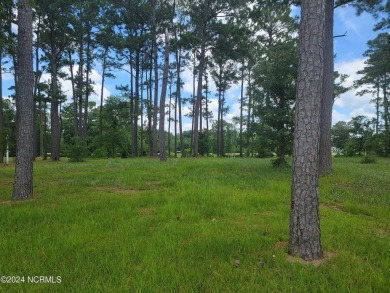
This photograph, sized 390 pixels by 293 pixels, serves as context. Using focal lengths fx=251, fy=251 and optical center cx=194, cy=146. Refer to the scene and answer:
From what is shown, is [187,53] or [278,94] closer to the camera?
[278,94]

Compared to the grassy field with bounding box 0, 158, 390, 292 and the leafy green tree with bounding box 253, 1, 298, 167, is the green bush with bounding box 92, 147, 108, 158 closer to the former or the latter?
the leafy green tree with bounding box 253, 1, 298, 167

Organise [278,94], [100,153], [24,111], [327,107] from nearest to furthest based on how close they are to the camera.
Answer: [24,111] → [327,107] → [278,94] → [100,153]

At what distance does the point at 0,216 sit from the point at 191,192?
12.6ft

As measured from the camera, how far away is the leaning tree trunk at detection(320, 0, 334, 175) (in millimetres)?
9711

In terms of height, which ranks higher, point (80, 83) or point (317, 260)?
point (80, 83)

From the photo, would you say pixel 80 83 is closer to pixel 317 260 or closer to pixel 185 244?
pixel 185 244

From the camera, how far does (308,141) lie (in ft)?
10.3

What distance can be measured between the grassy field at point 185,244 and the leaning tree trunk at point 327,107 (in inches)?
151

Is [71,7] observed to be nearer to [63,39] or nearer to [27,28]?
[63,39]

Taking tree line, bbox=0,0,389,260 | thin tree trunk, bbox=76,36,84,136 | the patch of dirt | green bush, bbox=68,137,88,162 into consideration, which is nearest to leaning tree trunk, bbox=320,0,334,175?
tree line, bbox=0,0,389,260

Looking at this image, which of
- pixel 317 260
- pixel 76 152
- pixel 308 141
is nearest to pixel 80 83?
pixel 76 152

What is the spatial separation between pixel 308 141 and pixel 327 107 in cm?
771

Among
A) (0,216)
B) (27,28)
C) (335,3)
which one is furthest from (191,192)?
(335,3)

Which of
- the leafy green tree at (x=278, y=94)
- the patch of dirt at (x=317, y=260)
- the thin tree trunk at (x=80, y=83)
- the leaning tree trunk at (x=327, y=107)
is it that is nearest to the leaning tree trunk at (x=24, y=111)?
the patch of dirt at (x=317, y=260)
